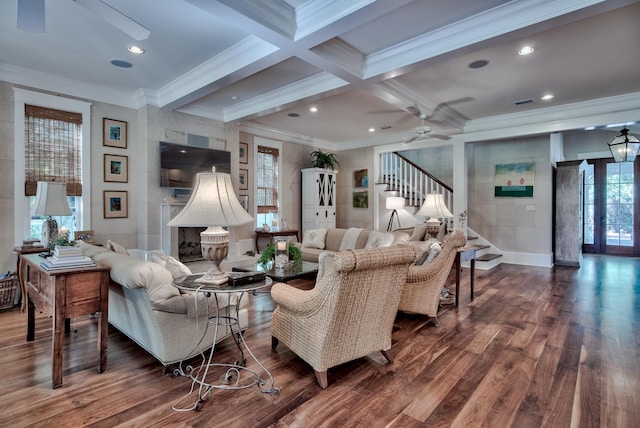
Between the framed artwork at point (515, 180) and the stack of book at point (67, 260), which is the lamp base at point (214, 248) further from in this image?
the framed artwork at point (515, 180)

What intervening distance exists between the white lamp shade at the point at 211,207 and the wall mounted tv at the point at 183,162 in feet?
11.2

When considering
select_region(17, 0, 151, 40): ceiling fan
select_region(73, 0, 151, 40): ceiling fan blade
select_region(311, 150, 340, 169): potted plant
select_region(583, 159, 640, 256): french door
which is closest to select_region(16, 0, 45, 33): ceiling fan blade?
select_region(17, 0, 151, 40): ceiling fan

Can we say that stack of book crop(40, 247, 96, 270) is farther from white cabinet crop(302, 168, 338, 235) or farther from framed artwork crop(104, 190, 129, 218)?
white cabinet crop(302, 168, 338, 235)

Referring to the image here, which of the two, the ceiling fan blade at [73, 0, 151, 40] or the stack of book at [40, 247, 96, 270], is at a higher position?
the ceiling fan blade at [73, 0, 151, 40]

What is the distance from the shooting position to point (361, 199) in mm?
8359

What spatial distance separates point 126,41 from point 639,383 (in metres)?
5.25

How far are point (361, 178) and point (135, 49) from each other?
18.7 ft

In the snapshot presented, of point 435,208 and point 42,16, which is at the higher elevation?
point 42,16

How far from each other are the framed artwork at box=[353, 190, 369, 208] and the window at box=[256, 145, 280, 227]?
215 centimetres

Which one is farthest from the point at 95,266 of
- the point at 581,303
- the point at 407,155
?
the point at 407,155

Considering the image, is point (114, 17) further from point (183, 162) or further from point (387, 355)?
point (183, 162)

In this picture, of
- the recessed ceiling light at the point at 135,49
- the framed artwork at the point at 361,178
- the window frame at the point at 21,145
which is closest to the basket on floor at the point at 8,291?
the window frame at the point at 21,145

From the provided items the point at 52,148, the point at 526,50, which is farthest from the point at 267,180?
the point at 526,50

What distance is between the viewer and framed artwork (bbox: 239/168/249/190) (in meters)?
6.61
